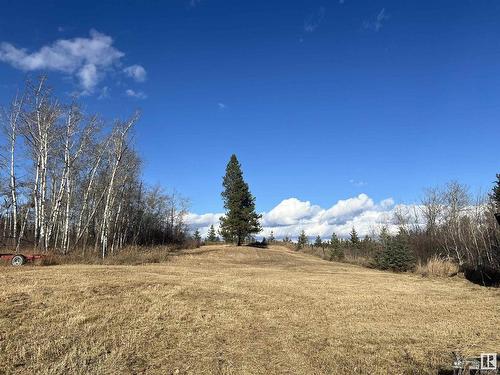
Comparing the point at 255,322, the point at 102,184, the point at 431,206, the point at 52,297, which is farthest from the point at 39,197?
the point at 431,206

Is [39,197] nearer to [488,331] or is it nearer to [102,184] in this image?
[102,184]

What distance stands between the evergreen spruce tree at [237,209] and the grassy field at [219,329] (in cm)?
4202

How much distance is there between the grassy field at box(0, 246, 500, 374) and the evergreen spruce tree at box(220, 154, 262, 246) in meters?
42.0

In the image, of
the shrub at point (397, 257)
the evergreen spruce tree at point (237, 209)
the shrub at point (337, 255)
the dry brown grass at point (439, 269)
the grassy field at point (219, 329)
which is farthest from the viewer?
the evergreen spruce tree at point (237, 209)

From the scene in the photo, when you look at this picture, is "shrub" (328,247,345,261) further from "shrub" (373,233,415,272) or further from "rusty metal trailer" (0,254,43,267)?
"rusty metal trailer" (0,254,43,267)

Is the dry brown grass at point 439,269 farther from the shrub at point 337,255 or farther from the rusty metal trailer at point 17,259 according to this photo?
the rusty metal trailer at point 17,259

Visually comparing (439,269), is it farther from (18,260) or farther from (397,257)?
(18,260)

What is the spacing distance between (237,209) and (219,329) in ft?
159

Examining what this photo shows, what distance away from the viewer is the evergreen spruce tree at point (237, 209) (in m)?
58.1

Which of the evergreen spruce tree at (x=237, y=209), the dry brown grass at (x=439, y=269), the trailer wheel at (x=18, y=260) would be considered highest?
the evergreen spruce tree at (x=237, y=209)

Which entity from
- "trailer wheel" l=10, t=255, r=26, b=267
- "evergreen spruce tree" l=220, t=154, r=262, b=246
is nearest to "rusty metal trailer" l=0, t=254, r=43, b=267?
"trailer wheel" l=10, t=255, r=26, b=267

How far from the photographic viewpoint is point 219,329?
31.4 feet

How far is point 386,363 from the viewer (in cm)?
738

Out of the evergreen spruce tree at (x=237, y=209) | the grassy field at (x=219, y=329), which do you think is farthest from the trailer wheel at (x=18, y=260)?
the evergreen spruce tree at (x=237, y=209)
